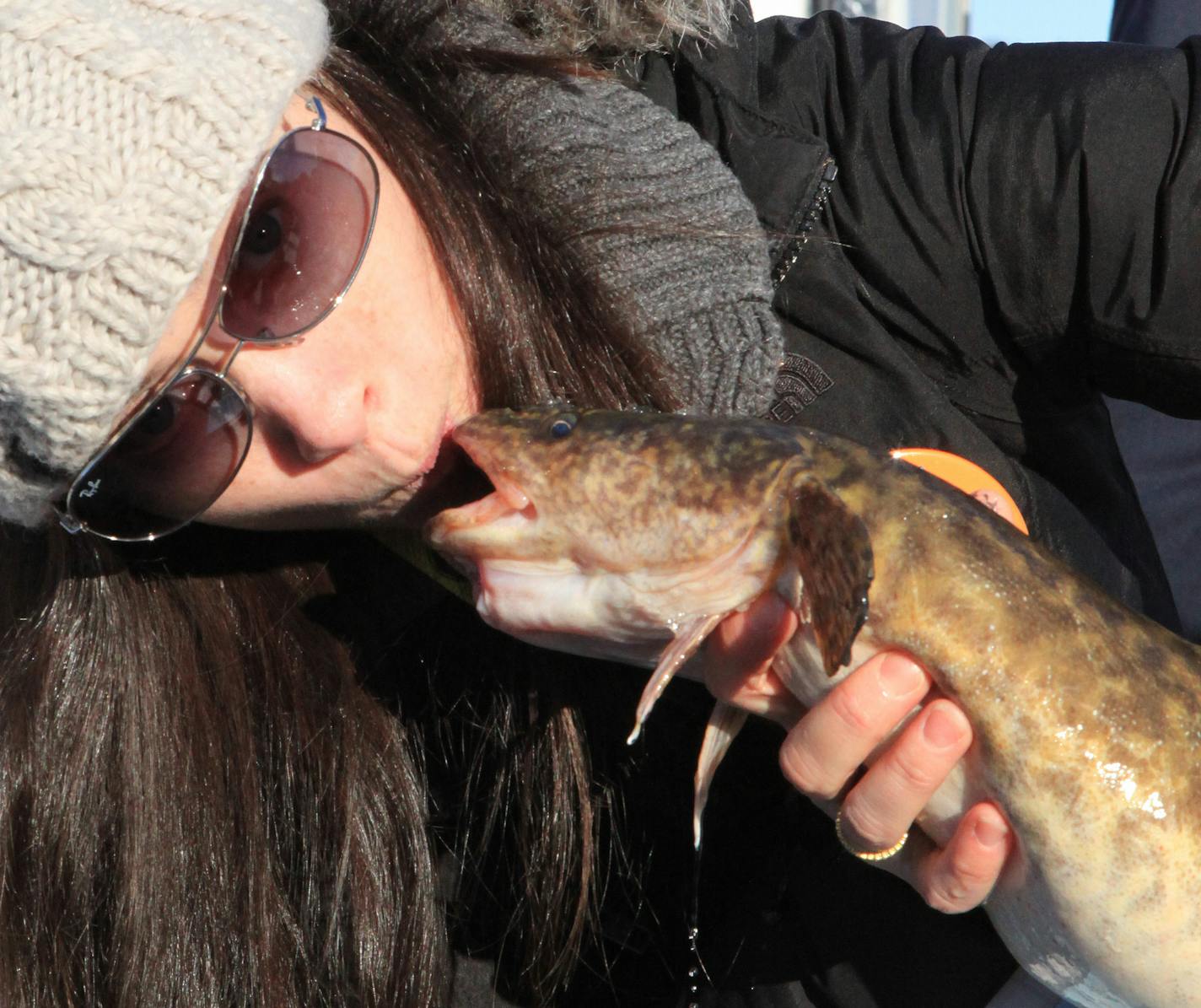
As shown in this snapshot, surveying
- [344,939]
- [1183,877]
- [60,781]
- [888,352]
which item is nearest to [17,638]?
[60,781]

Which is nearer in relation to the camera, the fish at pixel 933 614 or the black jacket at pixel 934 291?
the fish at pixel 933 614

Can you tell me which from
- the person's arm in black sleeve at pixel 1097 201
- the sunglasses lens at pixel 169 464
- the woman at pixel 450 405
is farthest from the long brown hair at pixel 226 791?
the person's arm in black sleeve at pixel 1097 201

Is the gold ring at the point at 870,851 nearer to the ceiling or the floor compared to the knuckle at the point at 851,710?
nearer to the floor

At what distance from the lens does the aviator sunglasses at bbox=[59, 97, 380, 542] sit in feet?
5.89

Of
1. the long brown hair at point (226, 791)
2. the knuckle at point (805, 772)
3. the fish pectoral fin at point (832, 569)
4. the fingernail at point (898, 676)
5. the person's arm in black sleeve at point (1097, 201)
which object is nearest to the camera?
the fish pectoral fin at point (832, 569)

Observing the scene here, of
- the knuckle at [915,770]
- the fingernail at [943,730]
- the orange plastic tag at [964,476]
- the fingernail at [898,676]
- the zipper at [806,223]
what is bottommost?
the knuckle at [915,770]

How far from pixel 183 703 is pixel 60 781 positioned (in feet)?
1.09

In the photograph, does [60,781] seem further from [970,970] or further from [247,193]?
[970,970]

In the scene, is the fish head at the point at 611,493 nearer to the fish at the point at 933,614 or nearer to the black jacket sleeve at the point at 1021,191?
the fish at the point at 933,614

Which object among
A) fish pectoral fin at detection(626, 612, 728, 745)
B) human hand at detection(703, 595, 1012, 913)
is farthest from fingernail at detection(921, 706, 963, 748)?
fish pectoral fin at detection(626, 612, 728, 745)

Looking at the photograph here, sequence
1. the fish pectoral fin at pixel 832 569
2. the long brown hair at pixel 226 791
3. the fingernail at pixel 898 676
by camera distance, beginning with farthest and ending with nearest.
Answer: the long brown hair at pixel 226 791 → the fingernail at pixel 898 676 → the fish pectoral fin at pixel 832 569

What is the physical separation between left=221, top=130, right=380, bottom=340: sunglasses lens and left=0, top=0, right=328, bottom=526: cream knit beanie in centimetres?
6

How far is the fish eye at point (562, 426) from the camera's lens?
1.90m

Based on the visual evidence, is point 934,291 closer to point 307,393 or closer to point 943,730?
point 943,730
